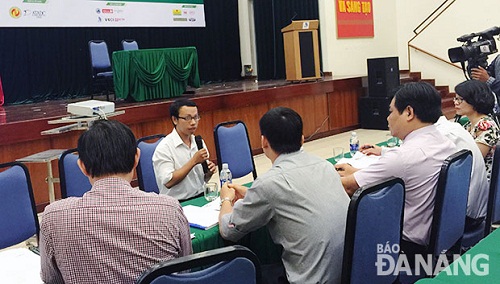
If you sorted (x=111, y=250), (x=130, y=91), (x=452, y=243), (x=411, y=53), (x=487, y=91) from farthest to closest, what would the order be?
(x=411, y=53) → (x=130, y=91) → (x=487, y=91) → (x=452, y=243) → (x=111, y=250)

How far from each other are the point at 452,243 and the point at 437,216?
0.25 metres

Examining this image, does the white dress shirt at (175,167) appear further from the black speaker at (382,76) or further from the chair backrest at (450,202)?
the black speaker at (382,76)

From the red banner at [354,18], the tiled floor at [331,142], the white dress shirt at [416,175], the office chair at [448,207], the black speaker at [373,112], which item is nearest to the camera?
the office chair at [448,207]

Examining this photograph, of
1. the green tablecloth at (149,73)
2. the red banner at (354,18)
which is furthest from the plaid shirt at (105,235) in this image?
the red banner at (354,18)

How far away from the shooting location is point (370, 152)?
10.1ft

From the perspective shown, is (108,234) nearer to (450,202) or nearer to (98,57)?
(450,202)

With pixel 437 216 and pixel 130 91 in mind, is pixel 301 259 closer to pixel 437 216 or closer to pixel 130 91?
pixel 437 216

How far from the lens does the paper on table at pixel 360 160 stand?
9.35 ft

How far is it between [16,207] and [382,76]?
6415mm

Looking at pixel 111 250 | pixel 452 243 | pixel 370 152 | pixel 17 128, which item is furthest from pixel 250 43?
pixel 111 250

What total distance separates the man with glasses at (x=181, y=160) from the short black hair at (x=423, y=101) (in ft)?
3.81

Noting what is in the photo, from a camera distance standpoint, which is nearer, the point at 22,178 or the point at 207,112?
the point at 22,178

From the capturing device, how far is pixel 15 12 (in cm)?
688

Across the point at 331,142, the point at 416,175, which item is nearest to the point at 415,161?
the point at 416,175
